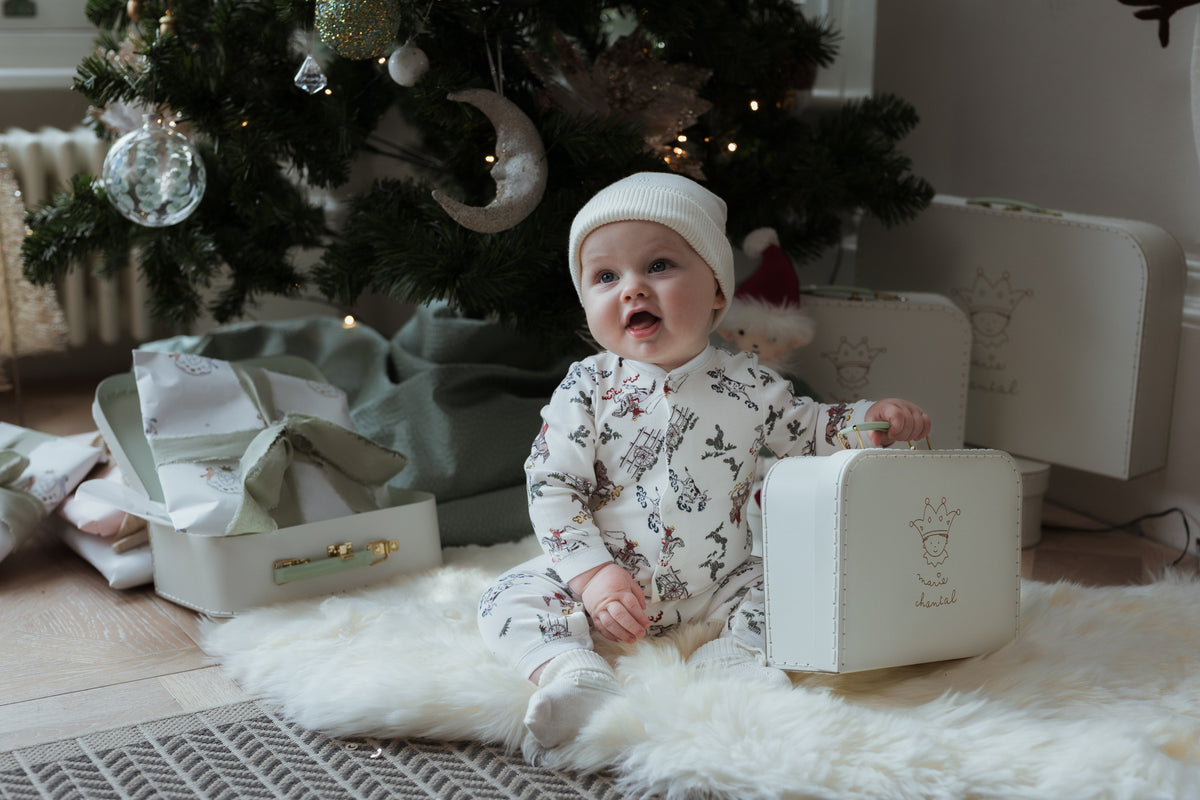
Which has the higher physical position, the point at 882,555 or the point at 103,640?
the point at 882,555

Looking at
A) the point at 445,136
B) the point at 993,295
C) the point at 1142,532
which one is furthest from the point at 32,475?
the point at 1142,532

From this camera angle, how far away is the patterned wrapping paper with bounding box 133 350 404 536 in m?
1.25

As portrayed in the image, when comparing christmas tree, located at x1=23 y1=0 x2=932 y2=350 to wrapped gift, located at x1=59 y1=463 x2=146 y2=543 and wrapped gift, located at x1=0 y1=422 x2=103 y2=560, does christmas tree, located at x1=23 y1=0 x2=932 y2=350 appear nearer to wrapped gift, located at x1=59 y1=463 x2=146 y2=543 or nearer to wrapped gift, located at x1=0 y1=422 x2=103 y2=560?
wrapped gift, located at x1=0 y1=422 x2=103 y2=560

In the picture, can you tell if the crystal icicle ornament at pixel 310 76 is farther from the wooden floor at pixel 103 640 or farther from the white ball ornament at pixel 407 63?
the wooden floor at pixel 103 640

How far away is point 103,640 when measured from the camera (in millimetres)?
1216

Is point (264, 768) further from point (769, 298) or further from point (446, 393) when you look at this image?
point (769, 298)

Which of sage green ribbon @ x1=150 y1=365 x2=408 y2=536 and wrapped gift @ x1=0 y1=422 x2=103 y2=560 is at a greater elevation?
sage green ribbon @ x1=150 y1=365 x2=408 y2=536

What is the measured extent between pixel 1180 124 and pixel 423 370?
110 cm

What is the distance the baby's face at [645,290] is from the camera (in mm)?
1097

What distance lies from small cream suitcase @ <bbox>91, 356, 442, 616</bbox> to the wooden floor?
5 centimetres

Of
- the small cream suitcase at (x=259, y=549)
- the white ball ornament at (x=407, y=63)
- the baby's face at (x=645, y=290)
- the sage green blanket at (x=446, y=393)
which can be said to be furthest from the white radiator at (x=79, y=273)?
the baby's face at (x=645, y=290)

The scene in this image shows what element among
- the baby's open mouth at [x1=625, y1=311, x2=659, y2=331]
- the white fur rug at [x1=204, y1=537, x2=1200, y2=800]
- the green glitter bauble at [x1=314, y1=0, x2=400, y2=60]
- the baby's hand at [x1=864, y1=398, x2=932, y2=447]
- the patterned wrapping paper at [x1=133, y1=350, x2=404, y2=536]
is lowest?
the white fur rug at [x1=204, y1=537, x2=1200, y2=800]

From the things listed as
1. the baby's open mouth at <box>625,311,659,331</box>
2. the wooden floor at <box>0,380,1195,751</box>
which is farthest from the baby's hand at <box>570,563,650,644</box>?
the wooden floor at <box>0,380,1195,751</box>

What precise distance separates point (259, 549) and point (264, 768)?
34 centimetres
